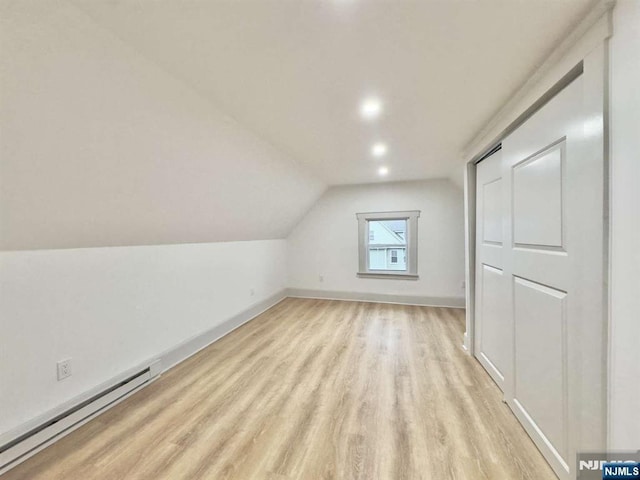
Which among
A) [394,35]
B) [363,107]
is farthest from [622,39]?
[363,107]

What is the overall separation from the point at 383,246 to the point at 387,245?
0.51ft

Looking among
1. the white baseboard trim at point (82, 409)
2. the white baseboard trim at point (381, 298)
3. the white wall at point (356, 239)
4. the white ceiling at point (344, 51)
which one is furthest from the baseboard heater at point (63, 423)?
the white wall at point (356, 239)

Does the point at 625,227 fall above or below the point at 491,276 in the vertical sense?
above

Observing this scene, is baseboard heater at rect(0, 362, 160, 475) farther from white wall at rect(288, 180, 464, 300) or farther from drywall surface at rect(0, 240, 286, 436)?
white wall at rect(288, 180, 464, 300)

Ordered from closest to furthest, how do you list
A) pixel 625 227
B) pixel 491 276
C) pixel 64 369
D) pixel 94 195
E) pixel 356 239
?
1. pixel 625 227
2. pixel 94 195
3. pixel 64 369
4. pixel 491 276
5. pixel 356 239

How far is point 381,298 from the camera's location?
14.9 ft

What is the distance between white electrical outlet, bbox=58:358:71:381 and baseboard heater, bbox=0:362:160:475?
212mm

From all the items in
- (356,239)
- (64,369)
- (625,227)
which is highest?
(625,227)

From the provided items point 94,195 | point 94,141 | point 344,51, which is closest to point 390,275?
point 344,51

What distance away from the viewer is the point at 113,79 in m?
1.11

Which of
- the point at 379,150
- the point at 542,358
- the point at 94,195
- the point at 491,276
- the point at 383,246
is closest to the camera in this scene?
the point at 542,358

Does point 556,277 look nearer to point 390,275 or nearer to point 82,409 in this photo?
point 82,409

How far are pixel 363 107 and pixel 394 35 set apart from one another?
2.11 feet

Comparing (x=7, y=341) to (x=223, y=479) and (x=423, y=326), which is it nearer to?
(x=223, y=479)
